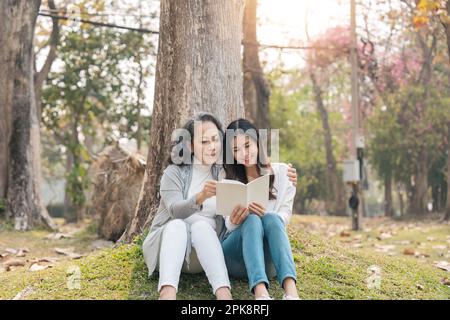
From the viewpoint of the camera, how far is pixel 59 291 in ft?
14.2

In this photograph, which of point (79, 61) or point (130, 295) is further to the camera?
point (79, 61)

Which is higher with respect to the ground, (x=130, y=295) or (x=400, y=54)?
(x=400, y=54)

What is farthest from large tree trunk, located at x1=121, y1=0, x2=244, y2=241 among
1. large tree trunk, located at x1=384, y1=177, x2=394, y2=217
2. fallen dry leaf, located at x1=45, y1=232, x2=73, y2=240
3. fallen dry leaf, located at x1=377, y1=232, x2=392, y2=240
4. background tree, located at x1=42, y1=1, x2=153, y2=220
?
large tree trunk, located at x1=384, y1=177, x2=394, y2=217

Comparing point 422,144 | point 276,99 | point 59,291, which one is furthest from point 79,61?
point 59,291

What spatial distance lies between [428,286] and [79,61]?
13785mm

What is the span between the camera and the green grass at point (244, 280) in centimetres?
429

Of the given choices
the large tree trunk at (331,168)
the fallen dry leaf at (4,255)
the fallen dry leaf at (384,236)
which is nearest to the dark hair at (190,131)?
the fallen dry leaf at (4,255)

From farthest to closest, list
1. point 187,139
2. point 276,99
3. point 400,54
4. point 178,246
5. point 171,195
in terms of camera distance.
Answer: point 276,99 < point 400,54 < point 187,139 < point 171,195 < point 178,246

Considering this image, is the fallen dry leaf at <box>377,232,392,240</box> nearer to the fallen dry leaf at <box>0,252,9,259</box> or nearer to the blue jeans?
the fallen dry leaf at <box>0,252,9,259</box>

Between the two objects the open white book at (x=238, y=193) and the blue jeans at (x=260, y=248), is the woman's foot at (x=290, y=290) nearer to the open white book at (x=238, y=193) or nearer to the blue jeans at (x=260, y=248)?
the blue jeans at (x=260, y=248)

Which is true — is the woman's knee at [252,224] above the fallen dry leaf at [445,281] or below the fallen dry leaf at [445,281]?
above

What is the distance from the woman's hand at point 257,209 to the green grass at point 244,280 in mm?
568

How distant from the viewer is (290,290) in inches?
153
